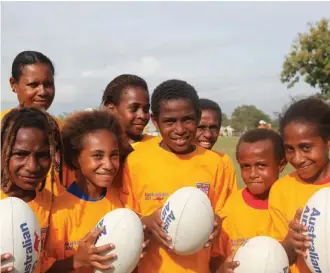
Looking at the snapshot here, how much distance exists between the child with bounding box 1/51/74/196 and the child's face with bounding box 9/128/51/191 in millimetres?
1383

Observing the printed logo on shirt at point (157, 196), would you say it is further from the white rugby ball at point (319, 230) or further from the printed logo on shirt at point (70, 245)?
the white rugby ball at point (319, 230)

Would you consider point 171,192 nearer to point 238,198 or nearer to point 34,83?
point 238,198

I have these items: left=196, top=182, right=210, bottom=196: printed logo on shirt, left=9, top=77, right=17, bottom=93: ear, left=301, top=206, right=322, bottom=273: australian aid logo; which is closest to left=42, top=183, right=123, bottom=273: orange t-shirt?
left=196, top=182, right=210, bottom=196: printed logo on shirt

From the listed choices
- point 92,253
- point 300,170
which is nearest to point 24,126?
point 92,253

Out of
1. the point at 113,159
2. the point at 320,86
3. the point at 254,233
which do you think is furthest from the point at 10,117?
the point at 320,86

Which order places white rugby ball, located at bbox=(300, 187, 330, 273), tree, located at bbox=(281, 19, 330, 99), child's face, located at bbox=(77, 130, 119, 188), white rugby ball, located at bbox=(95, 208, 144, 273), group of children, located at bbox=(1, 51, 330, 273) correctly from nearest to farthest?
white rugby ball, located at bbox=(300, 187, 330, 273) < white rugby ball, located at bbox=(95, 208, 144, 273) < group of children, located at bbox=(1, 51, 330, 273) < child's face, located at bbox=(77, 130, 119, 188) < tree, located at bbox=(281, 19, 330, 99)

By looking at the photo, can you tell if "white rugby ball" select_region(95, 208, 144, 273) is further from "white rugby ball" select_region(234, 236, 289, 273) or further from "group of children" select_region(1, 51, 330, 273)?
"white rugby ball" select_region(234, 236, 289, 273)

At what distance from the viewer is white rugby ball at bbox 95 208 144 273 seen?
297 cm

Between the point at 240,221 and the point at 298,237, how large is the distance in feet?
2.29

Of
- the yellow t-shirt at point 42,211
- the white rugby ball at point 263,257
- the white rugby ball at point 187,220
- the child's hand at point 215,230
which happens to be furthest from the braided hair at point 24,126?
the white rugby ball at point 263,257

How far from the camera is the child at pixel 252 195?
3.58m

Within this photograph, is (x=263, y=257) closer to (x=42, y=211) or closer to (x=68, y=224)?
(x=68, y=224)

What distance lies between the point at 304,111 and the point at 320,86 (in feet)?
82.3

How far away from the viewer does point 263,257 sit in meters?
3.00
